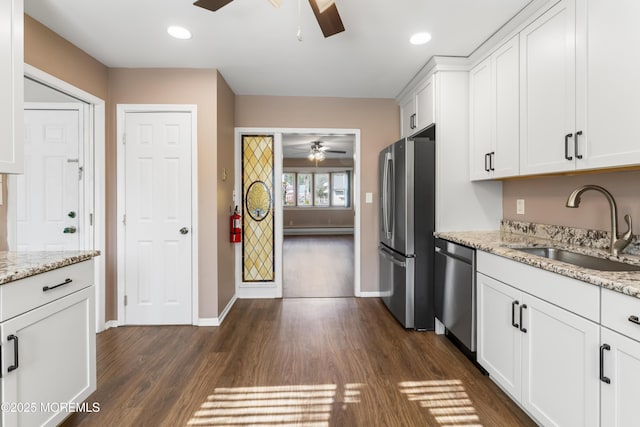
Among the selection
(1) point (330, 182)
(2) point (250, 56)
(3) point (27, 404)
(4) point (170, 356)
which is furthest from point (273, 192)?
(1) point (330, 182)

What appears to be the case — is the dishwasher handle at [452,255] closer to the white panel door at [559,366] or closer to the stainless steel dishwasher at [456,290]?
the stainless steel dishwasher at [456,290]

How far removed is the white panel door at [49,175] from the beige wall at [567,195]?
12.6 feet

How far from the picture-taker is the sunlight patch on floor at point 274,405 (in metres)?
1.73

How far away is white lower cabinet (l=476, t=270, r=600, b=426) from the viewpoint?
1.32m

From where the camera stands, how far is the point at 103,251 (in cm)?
292

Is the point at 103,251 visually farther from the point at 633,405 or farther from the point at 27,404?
the point at 633,405

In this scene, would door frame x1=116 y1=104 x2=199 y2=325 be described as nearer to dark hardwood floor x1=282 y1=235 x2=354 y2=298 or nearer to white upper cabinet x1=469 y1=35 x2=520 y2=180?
Result: dark hardwood floor x1=282 y1=235 x2=354 y2=298

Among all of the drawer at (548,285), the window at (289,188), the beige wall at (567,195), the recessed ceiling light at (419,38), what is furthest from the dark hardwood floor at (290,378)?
the window at (289,188)

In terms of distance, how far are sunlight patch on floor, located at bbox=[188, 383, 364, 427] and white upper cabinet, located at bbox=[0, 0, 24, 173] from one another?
1673mm

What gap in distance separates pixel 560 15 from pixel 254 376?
9.68 feet

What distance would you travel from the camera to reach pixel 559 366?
1460 millimetres

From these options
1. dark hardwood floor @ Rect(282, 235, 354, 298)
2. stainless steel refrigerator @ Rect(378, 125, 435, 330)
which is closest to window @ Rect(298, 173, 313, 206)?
dark hardwood floor @ Rect(282, 235, 354, 298)

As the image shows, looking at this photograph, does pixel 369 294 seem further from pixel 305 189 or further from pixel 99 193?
pixel 305 189

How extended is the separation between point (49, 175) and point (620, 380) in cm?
401
